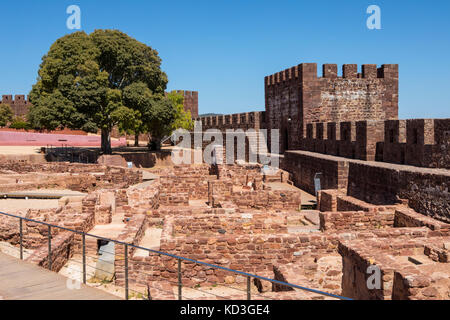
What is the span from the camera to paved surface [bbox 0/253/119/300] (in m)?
5.95

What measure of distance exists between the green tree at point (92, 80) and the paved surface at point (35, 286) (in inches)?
928

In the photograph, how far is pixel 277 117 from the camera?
3055 centimetres

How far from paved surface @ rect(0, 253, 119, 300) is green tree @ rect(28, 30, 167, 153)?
77.3 feet

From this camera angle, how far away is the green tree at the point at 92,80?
29.9 meters

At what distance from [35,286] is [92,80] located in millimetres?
25603

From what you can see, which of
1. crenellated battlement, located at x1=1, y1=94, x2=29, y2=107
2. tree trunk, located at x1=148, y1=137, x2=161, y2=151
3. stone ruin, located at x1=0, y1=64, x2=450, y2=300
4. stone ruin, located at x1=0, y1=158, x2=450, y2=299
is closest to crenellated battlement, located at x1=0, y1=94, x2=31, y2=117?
crenellated battlement, located at x1=1, y1=94, x2=29, y2=107

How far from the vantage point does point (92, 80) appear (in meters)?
30.3

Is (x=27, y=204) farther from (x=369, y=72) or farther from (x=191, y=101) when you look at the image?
(x=191, y=101)

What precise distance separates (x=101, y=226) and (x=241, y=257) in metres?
5.18

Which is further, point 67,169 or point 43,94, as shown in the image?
point 43,94
